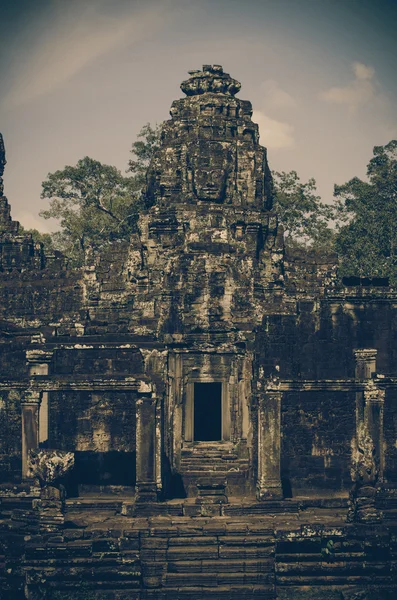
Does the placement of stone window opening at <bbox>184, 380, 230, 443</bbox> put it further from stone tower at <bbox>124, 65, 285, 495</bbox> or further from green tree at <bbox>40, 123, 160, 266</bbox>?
green tree at <bbox>40, 123, 160, 266</bbox>

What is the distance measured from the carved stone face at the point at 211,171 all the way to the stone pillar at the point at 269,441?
7.50 metres

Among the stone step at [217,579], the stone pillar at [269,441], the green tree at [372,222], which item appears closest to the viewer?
the stone step at [217,579]

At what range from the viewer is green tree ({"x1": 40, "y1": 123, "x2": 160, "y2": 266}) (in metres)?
46.6

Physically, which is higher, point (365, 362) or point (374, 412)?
point (365, 362)

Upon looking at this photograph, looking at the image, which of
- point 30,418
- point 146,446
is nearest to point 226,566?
point 146,446

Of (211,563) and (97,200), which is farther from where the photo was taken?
(97,200)

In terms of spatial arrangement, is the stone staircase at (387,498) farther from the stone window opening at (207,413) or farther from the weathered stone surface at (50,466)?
the weathered stone surface at (50,466)

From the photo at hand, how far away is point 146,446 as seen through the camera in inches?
1012

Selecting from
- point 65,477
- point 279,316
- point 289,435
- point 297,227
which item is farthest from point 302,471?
point 297,227

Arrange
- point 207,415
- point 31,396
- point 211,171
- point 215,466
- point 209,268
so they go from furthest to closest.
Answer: point 207,415 → point 211,171 → point 209,268 → point 215,466 → point 31,396

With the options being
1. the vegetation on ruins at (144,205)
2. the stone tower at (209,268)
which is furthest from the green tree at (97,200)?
the stone tower at (209,268)

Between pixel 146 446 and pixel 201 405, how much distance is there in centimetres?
677

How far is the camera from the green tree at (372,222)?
43562 millimetres

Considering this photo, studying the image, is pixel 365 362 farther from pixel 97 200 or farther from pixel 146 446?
pixel 97 200
